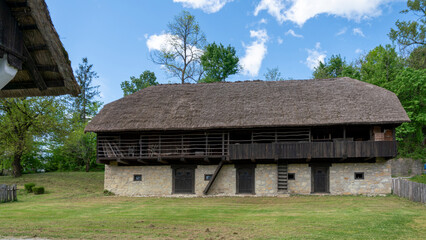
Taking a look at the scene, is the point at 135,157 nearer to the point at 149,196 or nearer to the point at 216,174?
the point at 149,196

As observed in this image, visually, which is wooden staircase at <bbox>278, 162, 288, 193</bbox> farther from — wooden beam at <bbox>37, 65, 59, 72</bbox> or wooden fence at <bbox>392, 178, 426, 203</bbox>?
wooden beam at <bbox>37, 65, 59, 72</bbox>

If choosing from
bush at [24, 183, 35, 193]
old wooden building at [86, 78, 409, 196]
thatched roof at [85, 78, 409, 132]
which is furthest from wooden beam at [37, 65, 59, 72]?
bush at [24, 183, 35, 193]

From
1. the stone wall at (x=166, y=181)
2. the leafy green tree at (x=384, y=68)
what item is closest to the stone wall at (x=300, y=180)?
the stone wall at (x=166, y=181)

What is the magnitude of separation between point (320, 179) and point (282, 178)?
7.52ft

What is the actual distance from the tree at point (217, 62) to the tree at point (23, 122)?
1657 cm

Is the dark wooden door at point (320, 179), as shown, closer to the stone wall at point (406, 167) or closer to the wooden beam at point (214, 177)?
the wooden beam at point (214, 177)

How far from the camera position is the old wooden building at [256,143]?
20609mm

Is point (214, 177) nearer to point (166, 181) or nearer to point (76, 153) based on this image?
point (166, 181)

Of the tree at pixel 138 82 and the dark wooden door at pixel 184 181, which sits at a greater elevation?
the tree at pixel 138 82

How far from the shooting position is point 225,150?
872 inches

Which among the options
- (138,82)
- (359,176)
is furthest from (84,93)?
Result: (359,176)

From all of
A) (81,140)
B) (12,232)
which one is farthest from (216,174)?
(81,140)

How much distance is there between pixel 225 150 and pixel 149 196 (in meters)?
5.46

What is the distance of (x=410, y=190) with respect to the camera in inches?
719
